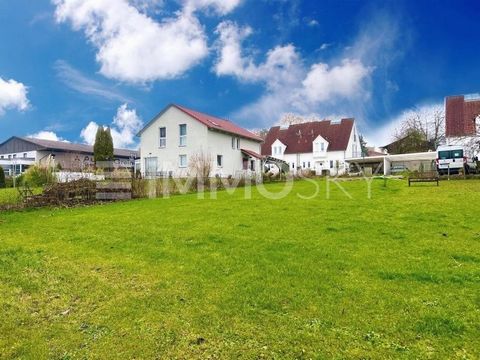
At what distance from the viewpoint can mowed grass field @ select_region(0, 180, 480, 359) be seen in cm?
366

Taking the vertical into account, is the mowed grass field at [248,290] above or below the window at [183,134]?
below

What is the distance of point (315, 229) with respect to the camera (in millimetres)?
8172

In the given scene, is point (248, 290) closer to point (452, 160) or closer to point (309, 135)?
point (452, 160)

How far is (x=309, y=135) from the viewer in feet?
168

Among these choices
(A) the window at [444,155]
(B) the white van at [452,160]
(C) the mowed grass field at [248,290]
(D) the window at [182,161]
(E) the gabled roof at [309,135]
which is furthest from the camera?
(E) the gabled roof at [309,135]

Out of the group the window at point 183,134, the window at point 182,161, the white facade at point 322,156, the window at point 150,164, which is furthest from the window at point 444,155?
the window at point 150,164

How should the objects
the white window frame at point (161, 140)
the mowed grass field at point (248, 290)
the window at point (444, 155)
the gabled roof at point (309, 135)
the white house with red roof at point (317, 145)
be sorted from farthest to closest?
the gabled roof at point (309, 135)
the white house with red roof at point (317, 145)
the white window frame at point (161, 140)
the window at point (444, 155)
the mowed grass field at point (248, 290)

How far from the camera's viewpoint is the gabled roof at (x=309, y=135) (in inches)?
1911

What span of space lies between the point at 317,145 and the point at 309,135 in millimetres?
2936

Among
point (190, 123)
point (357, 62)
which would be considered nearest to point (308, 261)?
point (357, 62)

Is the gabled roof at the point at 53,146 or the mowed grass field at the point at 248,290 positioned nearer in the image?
the mowed grass field at the point at 248,290

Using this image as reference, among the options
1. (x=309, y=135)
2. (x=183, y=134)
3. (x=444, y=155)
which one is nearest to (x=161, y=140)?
(x=183, y=134)

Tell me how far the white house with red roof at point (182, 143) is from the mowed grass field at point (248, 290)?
74.1ft

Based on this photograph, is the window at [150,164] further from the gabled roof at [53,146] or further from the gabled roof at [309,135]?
the gabled roof at [53,146]
